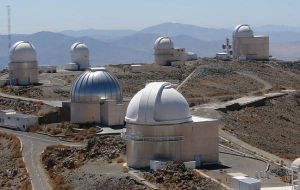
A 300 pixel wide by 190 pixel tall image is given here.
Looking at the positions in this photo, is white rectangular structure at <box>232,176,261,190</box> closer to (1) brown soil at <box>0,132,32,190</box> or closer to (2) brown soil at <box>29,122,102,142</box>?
(1) brown soil at <box>0,132,32,190</box>

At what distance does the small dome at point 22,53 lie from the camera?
7531 centimetres

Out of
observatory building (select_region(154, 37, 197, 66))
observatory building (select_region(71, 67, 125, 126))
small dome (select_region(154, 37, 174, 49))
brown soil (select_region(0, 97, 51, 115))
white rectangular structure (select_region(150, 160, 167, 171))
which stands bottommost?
white rectangular structure (select_region(150, 160, 167, 171))

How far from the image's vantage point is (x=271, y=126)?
61719 mm

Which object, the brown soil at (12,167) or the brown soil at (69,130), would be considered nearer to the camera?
the brown soil at (12,167)

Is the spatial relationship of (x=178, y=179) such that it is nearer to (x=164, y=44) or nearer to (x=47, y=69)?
(x=47, y=69)

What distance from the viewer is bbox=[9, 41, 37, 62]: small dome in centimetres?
7531

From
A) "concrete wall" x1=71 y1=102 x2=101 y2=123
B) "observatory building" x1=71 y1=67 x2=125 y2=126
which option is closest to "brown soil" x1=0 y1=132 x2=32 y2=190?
"concrete wall" x1=71 y1=102 x2=101 y2=123

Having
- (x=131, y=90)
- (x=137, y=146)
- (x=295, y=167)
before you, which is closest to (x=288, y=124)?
(x=131, y=90)

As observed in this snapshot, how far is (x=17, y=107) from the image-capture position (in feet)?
212

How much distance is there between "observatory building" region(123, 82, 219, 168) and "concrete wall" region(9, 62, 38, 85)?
38.0m

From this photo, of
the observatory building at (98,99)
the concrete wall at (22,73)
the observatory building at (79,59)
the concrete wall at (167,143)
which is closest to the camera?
the concrete wall at (167,143)

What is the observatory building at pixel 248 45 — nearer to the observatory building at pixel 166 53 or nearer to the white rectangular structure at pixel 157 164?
the observatory building at pixel 166 53

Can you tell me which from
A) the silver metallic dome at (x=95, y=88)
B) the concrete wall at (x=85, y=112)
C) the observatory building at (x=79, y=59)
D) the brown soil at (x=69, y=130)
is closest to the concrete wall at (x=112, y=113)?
the concrete wall at (x=85, y=112)

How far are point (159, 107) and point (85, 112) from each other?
16862mm
